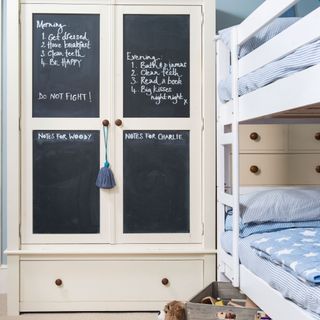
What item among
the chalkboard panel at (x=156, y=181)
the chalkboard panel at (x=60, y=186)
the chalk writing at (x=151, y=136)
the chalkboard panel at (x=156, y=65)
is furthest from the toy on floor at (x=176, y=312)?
the chalkboard panel at (x=156, y=65)

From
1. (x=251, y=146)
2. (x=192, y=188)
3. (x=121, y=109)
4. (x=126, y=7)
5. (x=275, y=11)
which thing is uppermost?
Answer: (x=126, y=7)

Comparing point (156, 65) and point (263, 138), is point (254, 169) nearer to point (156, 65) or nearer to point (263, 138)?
point (263, 138)

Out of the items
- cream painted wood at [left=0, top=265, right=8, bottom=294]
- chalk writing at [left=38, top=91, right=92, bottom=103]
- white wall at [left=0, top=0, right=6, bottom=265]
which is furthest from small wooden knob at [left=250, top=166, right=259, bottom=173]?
cream painted wood at [left=0, top=265, right=8, bottom=294]

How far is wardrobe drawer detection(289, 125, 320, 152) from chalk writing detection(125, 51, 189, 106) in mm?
570

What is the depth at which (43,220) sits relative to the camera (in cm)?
297

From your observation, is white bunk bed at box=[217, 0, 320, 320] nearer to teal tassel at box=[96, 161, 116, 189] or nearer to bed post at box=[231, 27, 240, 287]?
bed post at box=[231, 27, 240, 287]

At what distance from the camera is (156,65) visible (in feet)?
9.85

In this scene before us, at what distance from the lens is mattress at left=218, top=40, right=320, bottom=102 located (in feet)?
5.23

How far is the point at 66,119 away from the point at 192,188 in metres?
0.74

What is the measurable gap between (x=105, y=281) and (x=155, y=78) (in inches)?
42.3

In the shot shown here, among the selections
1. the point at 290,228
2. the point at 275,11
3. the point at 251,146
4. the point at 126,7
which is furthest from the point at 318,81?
the point at 126,7

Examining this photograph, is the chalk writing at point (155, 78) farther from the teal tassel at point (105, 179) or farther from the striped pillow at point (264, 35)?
the striped pillow at point (264, 35)

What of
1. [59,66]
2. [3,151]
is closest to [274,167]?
[59,66]

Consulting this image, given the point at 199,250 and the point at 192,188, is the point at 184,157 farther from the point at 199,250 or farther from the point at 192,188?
the point at 199,250
